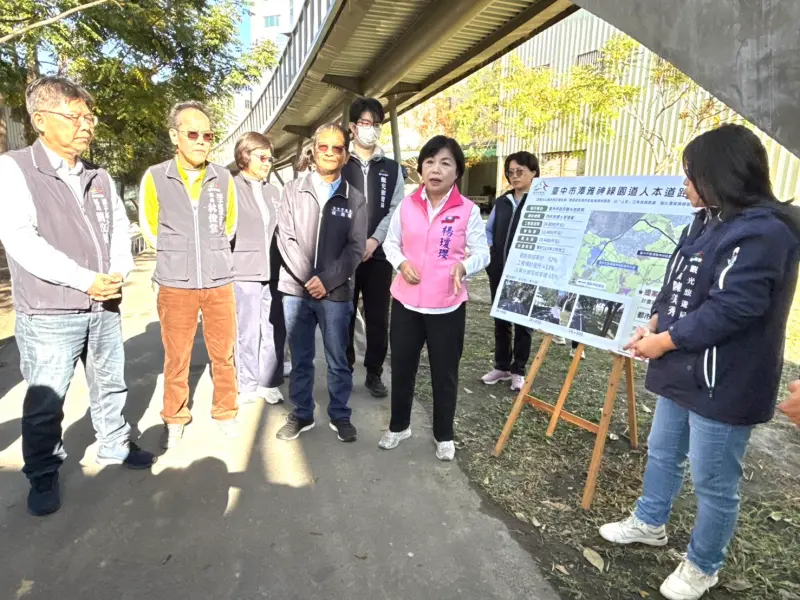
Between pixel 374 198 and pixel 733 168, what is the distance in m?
2.68

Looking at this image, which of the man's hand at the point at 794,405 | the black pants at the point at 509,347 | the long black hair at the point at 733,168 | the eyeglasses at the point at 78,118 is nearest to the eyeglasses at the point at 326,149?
the eyeglasses at the point at 78,118

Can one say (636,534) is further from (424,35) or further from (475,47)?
(475,47)

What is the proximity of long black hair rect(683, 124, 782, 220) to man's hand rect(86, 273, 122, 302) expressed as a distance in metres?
2.75

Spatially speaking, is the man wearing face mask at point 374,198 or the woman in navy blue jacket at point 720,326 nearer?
the woman in navy blue jacket at point 720,326

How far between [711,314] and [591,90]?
11910 millimetres

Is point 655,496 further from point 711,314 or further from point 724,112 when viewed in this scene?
point 724,112

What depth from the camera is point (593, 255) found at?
113 inches

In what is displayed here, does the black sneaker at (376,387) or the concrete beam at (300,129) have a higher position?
the concrete beam at (300,129)

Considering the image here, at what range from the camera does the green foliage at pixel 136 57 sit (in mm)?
7754

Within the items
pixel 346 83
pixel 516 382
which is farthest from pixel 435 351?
pixel 346 83

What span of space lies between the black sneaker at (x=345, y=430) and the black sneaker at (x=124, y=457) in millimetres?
1163

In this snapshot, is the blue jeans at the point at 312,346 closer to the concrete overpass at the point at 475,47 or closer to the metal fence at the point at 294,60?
the concrete overpass at the point at 475,47

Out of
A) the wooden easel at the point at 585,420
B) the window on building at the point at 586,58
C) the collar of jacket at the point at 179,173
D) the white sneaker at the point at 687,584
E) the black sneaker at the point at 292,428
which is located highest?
the window on building at the point at 586,58

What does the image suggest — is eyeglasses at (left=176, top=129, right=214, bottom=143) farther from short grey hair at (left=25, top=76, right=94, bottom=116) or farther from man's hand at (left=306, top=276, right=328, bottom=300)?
man's hand at (left=306, top=276, right=328, bottom=300)
